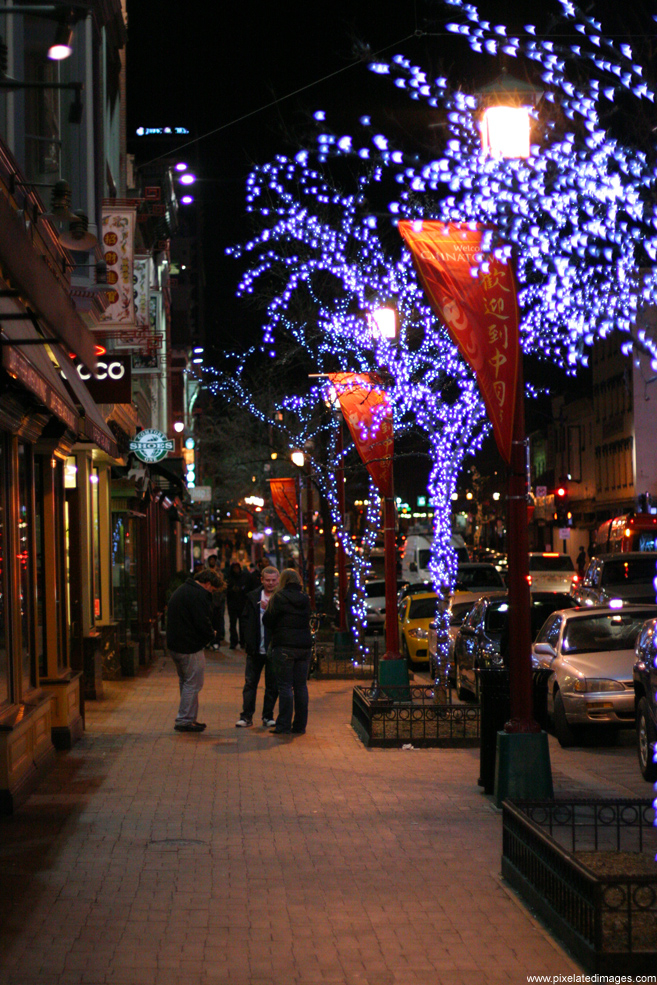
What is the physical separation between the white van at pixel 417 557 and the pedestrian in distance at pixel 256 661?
31418mm

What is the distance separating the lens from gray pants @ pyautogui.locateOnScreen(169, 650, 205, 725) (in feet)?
48.1

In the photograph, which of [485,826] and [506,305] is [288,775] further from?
[506,305]

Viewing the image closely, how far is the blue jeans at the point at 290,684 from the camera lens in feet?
47.0

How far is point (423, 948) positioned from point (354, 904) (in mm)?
911

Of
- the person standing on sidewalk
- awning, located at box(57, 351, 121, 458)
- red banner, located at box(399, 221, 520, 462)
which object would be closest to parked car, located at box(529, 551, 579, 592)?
the person standing on sidewalk

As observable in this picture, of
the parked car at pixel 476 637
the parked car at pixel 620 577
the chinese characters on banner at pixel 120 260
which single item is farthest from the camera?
the parked car at pixel 620 577

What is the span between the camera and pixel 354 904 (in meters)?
7.15

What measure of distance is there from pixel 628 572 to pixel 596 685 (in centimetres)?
1149

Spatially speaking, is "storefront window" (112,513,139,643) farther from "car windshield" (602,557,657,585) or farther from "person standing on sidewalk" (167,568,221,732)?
"car windshield" (602,557,657,585)

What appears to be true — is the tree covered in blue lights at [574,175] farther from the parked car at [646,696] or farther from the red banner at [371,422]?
the red banner at [371,422]

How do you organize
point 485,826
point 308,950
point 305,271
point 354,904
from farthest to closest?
point 305,271, point 485,826, point 354,904, point 308,950

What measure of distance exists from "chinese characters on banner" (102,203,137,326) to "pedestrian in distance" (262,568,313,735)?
4.73 meters

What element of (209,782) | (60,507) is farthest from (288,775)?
(60,507)

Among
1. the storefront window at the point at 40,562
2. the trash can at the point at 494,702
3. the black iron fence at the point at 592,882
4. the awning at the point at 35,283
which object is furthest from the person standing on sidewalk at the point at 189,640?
the black iron fence at the point at 592,882
